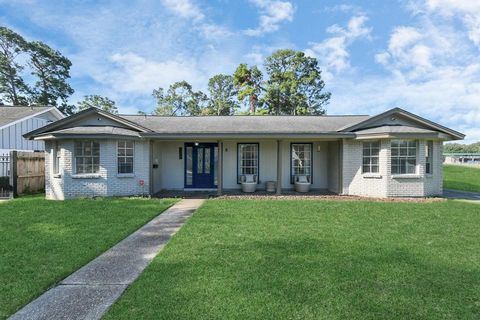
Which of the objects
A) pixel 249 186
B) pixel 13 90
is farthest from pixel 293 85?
pixel 13 90

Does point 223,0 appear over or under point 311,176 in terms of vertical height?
over

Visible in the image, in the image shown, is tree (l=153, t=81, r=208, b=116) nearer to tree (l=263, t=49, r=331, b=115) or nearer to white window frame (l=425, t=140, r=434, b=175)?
tree (l=263, t=49, r=331, b=115)

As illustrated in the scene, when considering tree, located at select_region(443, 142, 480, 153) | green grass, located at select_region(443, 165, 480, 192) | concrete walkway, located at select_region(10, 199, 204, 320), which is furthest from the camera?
tree, located at select_region(443, 142, 480, 153)

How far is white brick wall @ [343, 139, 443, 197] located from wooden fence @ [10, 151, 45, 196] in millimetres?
13753

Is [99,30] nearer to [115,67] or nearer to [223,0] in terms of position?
[223,0]

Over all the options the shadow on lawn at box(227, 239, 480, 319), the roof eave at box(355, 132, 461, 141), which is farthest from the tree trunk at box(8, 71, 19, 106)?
the shadow on lawn at box(227, 239, 480, 319)

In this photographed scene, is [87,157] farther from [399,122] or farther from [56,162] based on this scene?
[399,122]

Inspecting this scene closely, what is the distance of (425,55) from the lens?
42.8 ft

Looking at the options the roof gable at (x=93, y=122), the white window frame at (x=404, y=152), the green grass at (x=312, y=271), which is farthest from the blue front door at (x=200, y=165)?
the white window frame at (x=404, y=152)

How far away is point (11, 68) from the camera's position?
99.3 ft

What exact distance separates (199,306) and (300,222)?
14.3 feet

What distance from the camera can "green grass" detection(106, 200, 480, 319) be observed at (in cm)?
Answer: 300

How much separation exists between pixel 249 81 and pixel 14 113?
71.6ft

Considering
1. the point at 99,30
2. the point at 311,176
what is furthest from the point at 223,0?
the point at 311,176
